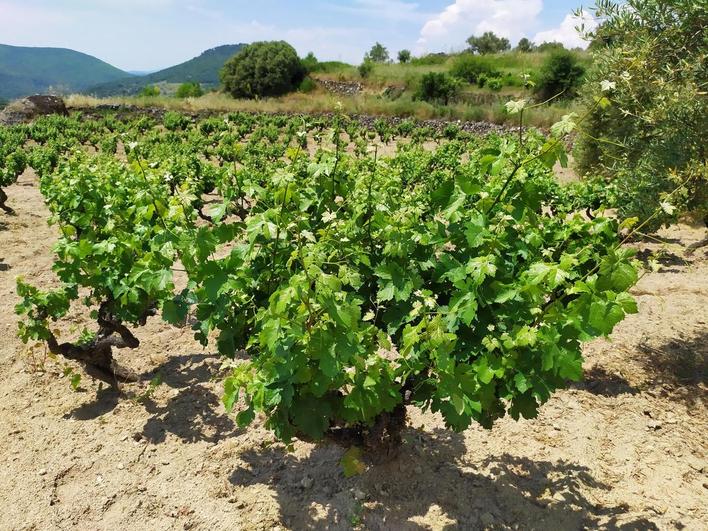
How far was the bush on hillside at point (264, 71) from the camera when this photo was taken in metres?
55.7

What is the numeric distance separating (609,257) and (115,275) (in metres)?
4.19

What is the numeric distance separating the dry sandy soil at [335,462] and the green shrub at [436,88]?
143ft

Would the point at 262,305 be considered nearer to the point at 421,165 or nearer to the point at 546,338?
the point at 546,338

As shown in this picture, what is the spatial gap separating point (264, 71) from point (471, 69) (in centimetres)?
2293

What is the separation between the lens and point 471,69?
52000 mm

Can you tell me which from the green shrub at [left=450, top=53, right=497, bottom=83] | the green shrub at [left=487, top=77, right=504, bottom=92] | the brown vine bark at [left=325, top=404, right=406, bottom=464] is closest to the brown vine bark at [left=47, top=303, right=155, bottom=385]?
the brown vine bark at [left=325, top=404, right=406, bottom=464]

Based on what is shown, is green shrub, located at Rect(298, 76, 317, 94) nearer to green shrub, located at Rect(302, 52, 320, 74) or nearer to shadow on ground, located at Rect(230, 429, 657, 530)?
green shrub, located at Rect(302, 52, 320, 74)

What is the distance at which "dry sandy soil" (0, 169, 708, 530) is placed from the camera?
4039mm

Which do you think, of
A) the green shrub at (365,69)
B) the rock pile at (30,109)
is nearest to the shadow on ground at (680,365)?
the rock pile at (30,109)

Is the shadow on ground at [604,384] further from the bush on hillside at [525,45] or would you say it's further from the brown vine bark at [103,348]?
the bush on hillside at [525,45]

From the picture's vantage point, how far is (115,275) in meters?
4.72

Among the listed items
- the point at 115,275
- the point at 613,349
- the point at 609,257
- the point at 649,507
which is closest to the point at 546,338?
the point at 609,257

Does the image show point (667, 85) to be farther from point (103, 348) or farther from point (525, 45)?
point (525, 45)

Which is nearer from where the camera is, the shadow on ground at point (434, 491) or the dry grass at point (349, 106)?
the shadow on ground at point (434, 491)
